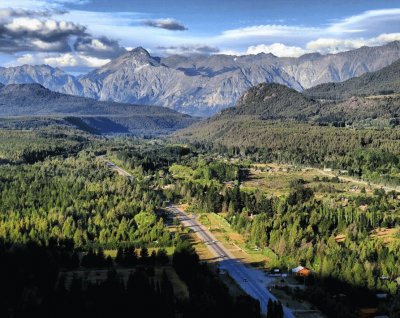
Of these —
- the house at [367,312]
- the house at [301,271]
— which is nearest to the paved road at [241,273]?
the house at [301,271]

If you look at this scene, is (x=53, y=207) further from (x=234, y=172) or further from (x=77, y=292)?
(x=234, y=172)

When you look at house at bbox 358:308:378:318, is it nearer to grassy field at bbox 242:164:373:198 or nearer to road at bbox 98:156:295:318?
road at bbox 98:156:295:318

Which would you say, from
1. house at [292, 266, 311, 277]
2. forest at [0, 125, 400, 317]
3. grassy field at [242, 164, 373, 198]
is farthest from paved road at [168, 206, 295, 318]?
grassy field at [242, 164, 373, 198]

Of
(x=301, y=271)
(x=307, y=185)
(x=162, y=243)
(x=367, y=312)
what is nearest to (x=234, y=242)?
(x=162, y=243)

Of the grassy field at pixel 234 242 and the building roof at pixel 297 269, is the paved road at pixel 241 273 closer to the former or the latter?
the grassy field at pixel 234 242

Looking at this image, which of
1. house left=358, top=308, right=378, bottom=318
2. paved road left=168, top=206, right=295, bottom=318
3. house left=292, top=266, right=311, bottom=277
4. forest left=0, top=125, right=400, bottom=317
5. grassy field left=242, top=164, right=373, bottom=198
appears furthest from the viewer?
grassy field left=242, top=164, right=373, bottom=198

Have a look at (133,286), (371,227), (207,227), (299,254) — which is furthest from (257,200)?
(133,286)

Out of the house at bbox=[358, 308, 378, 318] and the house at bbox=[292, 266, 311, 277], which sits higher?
the house at bbox=[358, 308, 378, 318]

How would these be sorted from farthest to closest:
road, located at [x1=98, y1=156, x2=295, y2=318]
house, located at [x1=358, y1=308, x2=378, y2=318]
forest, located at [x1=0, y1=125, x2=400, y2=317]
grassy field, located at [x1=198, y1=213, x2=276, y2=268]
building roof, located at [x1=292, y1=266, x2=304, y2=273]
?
1. grassy field, located at [x1=198, y1=213, x2=276, y2=268]
2. building roof, located at [x1=292, y1=266, x2=304, y2=273]
3. road, located at [x1=98, y1=156, x2=295, y2=318]
4. house, located at [x1=358, y1=308, x2=378, y2=318]
5. forest, located at [x1=0, y1=125, x2=400, y2=317]

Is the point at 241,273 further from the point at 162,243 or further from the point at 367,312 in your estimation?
the point at 367,312
